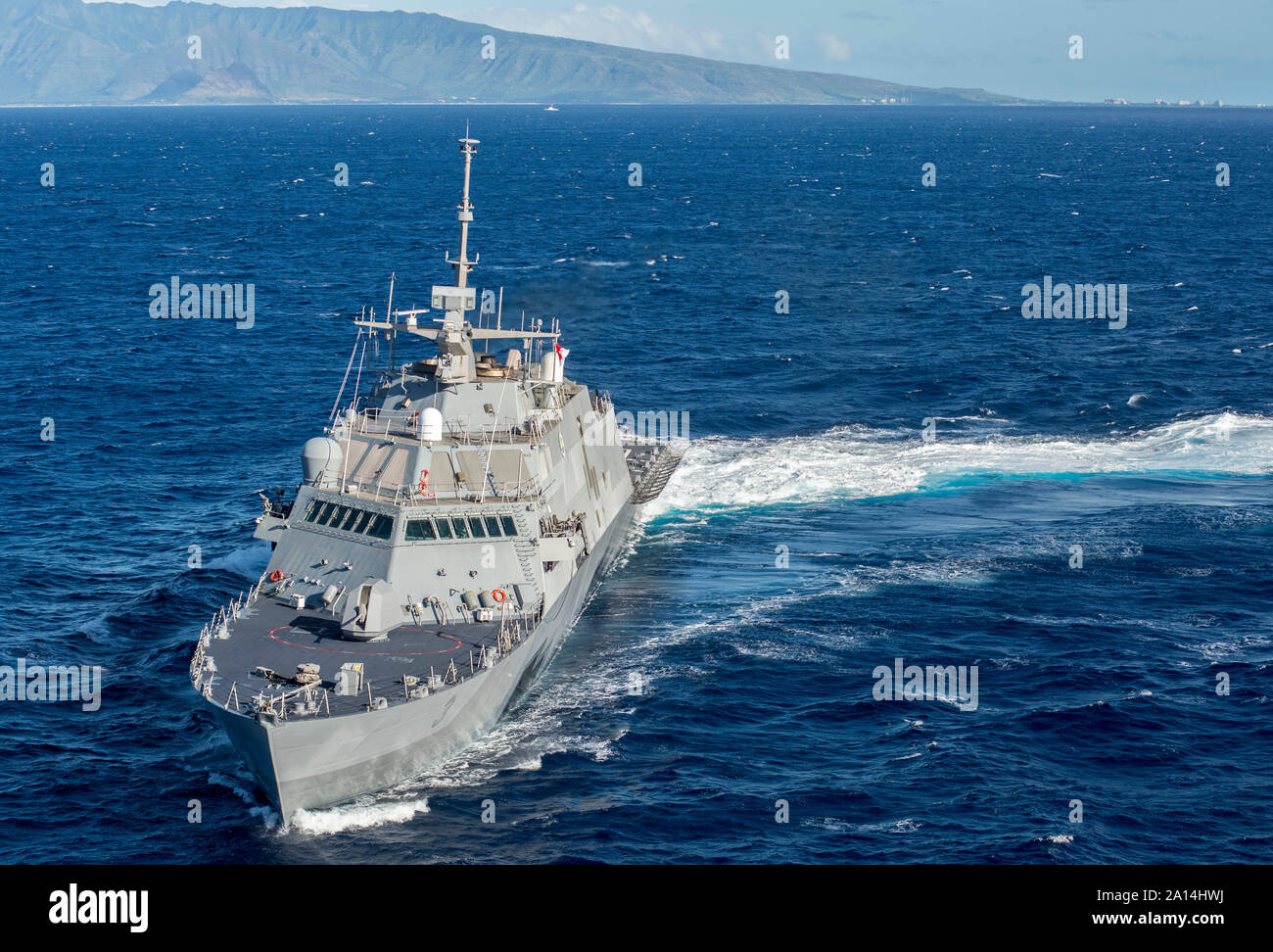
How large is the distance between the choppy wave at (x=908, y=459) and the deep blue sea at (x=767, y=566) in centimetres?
29

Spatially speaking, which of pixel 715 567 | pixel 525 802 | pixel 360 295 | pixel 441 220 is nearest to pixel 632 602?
pixel 715 567

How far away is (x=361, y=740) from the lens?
3275cm

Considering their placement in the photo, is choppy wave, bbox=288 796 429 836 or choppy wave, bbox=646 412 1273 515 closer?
choppy wave, bbox=288 796 429 836

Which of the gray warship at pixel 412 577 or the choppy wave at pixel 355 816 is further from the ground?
the gray warship at pixel 412 577

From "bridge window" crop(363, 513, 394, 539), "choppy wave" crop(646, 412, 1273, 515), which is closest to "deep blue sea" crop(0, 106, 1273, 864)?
"choppy wave" crop(646, 412, 1273, 515)

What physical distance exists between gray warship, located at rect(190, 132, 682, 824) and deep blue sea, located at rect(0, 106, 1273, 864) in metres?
1.60

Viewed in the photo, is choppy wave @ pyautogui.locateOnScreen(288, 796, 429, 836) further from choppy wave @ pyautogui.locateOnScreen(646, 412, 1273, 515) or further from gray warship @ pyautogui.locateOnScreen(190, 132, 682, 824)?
choppy wave @ pyautogui.locateOnScreen(646, 412, 1273, 515)

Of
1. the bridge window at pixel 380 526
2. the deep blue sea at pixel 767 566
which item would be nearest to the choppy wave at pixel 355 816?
the deep blue sea at pixel 767 566

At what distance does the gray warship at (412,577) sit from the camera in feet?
108

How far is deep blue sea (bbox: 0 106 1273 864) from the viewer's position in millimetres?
32750

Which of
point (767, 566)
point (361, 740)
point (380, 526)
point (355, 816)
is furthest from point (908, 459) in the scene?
→ point (355, 816)

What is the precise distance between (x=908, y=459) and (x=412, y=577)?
99.6 ft

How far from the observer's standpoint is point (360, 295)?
324 feet

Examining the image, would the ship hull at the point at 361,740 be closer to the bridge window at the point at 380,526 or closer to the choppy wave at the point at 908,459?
the bridge window at the point at 380,526
